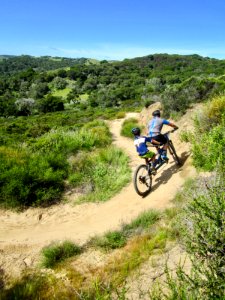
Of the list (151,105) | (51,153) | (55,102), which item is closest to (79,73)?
(55,102)

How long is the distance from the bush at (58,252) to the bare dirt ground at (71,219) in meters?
0.35

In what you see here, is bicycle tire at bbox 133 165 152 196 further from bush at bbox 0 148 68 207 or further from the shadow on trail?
bush at bbox 0 148 68 207

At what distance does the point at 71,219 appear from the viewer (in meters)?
8.73

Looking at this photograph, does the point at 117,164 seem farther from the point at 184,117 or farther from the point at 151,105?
the point at 151,105

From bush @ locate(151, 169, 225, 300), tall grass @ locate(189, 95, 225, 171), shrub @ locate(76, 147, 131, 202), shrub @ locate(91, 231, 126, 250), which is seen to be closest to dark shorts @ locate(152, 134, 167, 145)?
tall grass @ locate(189, 95, 225, 171)

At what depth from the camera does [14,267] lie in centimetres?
654

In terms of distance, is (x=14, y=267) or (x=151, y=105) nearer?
(x=14, y=267)

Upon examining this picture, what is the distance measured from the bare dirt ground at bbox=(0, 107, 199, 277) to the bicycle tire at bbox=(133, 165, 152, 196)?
0.60 ft

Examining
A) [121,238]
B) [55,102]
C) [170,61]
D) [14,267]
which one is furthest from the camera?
[170,61]

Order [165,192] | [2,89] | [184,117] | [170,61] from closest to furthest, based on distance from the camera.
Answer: [165,192]
[184,117]
[2,89]
[170,61]

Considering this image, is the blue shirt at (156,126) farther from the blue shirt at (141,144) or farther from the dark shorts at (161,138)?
the blue shirt at (141,144)

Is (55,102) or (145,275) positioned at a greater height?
(145,275)

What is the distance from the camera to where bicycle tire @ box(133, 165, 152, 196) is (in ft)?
29.5

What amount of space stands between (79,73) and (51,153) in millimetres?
107894
